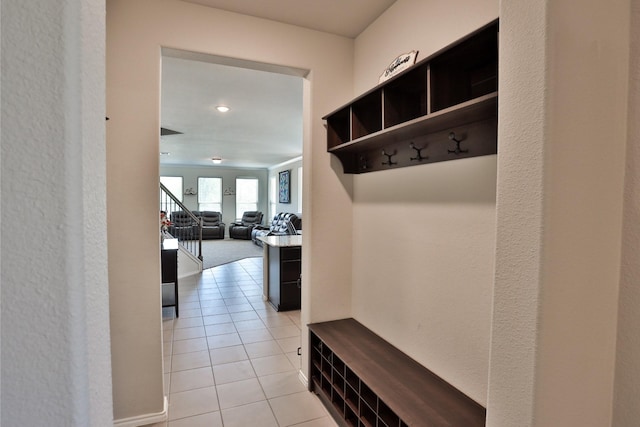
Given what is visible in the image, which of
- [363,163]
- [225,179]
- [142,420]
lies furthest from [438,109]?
[225,179]

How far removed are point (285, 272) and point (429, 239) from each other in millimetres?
2559

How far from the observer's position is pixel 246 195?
11914mm

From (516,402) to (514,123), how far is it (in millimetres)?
756

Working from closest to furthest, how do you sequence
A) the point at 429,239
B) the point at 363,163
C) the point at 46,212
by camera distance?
the point at 46,212
the point at 429,239
the point at 363,163

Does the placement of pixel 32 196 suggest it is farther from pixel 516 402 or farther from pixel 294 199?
pixel 294 199

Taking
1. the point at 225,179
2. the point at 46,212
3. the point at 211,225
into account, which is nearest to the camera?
the point at 46,212

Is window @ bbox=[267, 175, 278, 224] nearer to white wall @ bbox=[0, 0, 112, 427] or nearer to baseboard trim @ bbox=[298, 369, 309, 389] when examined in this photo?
baseboard trim @ bbox=[298, 369, 309, 389]

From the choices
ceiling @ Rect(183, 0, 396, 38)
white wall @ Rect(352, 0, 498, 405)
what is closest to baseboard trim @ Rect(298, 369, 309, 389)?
white wall @ Rect(352, 0, 498, 405)

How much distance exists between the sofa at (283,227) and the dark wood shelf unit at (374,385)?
4.00 metres

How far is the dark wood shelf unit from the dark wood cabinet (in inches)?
65.9

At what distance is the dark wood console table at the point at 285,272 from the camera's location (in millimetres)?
3953

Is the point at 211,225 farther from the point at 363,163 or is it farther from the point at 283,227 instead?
the point at 363,163

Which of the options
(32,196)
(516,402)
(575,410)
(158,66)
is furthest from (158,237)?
(575,410)

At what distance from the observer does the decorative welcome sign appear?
5.66 feet
